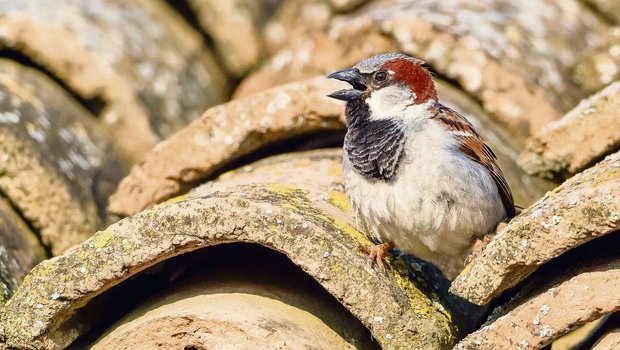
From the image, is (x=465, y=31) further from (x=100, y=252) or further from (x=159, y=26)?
(x=100, y=252)

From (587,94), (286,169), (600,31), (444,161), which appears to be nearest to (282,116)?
(286,169)

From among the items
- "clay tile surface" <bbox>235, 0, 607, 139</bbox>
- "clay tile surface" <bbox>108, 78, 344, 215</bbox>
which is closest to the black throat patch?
"clay tile surface" <bbox>108, 78, 344, 215</bbox>

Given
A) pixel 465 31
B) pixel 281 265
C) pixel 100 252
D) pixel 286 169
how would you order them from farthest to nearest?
pixel 465 31
pixel 286 169
pixel 281 265
pixel 100 252

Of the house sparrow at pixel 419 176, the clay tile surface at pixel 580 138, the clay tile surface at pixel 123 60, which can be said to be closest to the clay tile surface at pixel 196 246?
the house sparrow at pixel 419 176

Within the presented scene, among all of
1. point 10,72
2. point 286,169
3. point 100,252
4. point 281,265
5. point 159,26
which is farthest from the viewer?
point 159,26

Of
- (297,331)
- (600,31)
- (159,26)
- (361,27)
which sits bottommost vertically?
(297,331)

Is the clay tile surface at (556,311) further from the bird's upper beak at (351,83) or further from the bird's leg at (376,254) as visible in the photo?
the bird's upper beak at (351,83)
